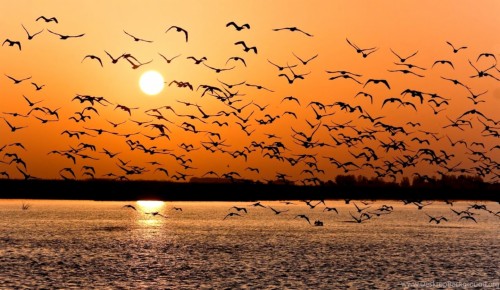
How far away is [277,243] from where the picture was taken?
125250 mm

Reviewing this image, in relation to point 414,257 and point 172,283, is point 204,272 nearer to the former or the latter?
point 172,283

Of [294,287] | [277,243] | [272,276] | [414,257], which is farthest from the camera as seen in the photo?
[277,243]

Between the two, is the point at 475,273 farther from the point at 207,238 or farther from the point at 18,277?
the point at 207,238

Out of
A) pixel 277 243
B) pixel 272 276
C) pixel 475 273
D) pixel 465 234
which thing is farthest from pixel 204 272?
pixel 465 234

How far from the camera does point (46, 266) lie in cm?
8650

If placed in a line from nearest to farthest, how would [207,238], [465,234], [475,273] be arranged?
[475,273] → [207,238] → [465,234]

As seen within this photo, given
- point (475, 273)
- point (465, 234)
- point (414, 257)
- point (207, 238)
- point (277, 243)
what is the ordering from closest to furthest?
point (475, 273), point (414, 257), point (277, 243), point (207, 238), point (465, 234)

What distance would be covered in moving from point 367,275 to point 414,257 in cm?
2403

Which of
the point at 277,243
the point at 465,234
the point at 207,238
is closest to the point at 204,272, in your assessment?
the point at 277,243

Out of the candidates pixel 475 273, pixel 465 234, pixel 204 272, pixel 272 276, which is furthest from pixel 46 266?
pixel 465 234

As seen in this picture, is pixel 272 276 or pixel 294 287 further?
pixel 272 276

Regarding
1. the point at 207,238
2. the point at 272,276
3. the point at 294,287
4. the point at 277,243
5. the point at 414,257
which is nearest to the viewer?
the point at 294,287

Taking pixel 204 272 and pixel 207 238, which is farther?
pixel 207 238

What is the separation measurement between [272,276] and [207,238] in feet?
202
